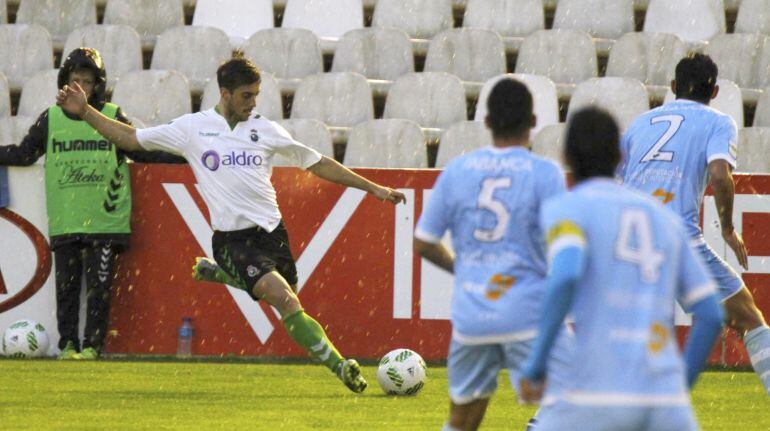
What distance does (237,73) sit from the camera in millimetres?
8336

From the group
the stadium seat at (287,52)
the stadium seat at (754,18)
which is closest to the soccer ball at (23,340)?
the stadium seat at (287,52)

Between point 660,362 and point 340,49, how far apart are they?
10.4 meters

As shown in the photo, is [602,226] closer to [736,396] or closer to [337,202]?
[736,396]

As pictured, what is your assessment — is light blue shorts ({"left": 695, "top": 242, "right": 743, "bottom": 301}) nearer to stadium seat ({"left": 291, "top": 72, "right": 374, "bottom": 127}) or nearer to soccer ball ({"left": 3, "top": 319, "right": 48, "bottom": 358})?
soccer ball ({"left": 3, "top": 319, "right": 48, "bottom": 358})

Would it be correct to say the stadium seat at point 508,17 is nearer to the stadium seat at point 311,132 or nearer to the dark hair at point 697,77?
the stadium seat at point 311,132

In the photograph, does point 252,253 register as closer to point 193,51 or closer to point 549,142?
point 549,142

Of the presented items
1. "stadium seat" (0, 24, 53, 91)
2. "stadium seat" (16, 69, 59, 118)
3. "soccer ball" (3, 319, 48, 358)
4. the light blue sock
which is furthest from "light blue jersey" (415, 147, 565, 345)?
"stadium seat" (0, 24, 53, 91)

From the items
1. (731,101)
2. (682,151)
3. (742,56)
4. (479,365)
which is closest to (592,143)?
(479,365)

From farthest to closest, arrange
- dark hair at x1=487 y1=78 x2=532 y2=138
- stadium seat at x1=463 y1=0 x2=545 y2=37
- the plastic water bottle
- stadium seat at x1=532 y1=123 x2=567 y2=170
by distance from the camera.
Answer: stadium seat at x1=463 y1=0 x2=545 y2=37 → stadium seat at x1=532 y1=123 x2=567 y2=170 → the plastic water bottle → dark hair at x1=487 y1=78 x2=532 y2=138

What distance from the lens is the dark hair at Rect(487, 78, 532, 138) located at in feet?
15.6

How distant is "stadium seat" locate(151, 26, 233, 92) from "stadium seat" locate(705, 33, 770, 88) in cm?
435

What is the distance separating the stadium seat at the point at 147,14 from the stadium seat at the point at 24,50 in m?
0.87

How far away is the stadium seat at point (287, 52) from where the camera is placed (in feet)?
45.1

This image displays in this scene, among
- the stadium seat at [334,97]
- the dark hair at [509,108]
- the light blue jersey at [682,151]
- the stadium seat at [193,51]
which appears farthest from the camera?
the stadium seat at [193,51]
